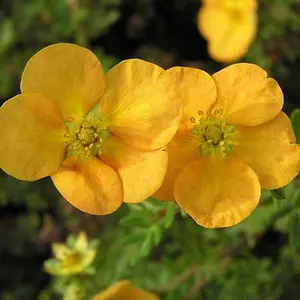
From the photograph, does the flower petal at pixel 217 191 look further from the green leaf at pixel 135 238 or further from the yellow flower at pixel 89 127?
the green leaf at pixel 135 238

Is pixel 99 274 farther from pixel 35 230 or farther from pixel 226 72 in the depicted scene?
pixel 226 72

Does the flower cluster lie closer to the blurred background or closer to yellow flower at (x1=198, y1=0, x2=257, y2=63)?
the blurred background

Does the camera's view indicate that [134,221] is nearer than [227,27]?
Yes

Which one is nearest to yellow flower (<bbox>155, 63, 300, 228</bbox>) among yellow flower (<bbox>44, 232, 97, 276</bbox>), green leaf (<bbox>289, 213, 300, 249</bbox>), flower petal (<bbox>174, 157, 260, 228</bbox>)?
flower petal (<bbox>174, 157, 260, 228</bbox>)

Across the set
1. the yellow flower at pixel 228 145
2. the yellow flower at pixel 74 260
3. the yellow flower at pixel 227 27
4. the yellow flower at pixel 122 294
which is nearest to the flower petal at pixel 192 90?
the yellow flower at pixel 228 145

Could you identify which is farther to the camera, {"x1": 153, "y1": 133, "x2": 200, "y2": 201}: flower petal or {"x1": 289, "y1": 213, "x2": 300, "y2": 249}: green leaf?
{"x1": 289, "y1": 213, "x2": 300, "y2": 249}: green leaf

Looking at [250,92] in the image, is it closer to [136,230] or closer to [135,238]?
[135,238]

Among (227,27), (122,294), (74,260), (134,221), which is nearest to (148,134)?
(134,221)
